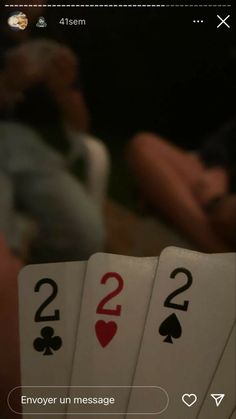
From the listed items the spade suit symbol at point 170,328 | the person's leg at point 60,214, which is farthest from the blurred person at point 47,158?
the spade suit symbol at point 170,328

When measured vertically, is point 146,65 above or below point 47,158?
above

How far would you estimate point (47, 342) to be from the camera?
696 millimetres

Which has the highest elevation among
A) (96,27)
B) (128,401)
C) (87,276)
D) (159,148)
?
(96,27)

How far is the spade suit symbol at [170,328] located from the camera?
0.69 metres

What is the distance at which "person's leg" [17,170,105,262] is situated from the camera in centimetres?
68

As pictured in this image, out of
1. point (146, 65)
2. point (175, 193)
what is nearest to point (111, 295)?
point (175, 193)

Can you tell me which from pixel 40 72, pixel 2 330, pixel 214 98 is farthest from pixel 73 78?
pixel 2 330

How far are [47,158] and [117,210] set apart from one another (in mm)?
98

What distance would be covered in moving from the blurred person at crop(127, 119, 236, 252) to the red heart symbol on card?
0.44ft

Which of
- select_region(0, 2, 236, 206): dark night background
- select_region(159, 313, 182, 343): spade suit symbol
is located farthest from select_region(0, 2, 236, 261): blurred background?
select_region(159, 313, 182, 343): spade suit symbol

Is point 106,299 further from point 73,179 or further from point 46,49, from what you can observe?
point 46,49

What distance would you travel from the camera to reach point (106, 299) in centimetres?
69

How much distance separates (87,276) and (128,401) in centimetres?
15

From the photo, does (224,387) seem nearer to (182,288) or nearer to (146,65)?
(182,288)
